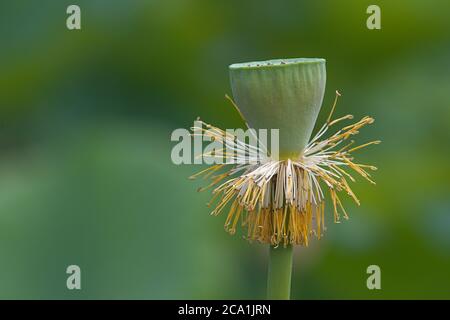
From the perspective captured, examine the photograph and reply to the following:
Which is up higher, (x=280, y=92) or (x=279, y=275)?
(x=280, y=92)

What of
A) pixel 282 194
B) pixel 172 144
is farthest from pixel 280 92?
pixel 172 144

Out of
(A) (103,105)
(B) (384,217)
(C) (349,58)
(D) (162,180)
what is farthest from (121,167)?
(C) (349,58)

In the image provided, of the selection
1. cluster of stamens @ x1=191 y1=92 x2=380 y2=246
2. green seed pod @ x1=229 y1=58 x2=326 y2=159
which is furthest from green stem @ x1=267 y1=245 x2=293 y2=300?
green seed pod @ x1=229 y1=58 x2=326 y2=159

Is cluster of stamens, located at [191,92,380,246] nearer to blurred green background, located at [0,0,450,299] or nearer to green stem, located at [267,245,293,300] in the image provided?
green stem, located at [267,245,293,300]

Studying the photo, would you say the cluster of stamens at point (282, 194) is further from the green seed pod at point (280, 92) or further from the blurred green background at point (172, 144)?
the blurred green background at point (172, 144)

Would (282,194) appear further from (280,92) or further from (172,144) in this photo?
(172,144)

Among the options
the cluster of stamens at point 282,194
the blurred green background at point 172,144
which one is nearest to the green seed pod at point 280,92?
the cluster of stamens at point 282,194

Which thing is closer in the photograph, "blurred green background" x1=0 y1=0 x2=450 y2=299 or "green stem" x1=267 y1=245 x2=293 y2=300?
"green stem" x1=267 y1=245 x2=293 y2=300

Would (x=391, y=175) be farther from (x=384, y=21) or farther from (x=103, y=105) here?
(x=103, y=105)
